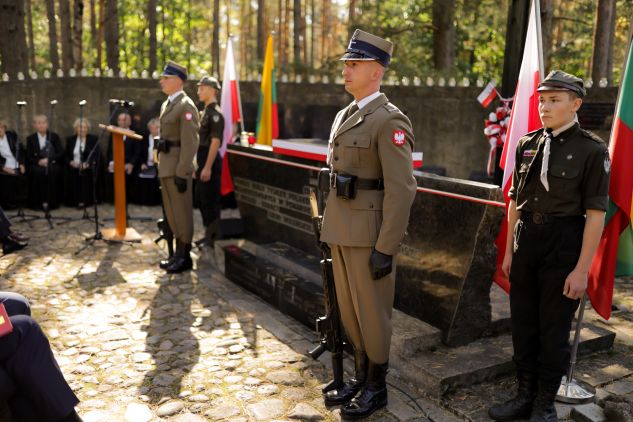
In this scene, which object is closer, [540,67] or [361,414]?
[361,414]

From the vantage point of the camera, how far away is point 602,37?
1286 centimetres

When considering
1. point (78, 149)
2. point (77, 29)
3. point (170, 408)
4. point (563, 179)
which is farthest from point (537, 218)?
point (77, 29)

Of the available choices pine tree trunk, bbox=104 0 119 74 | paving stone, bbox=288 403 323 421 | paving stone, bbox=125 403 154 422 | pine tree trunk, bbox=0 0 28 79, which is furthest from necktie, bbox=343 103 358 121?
pine tree trunk, bbox=104 0 119 74

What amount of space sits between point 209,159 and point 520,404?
484 centimetres

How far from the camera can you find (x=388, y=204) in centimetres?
343

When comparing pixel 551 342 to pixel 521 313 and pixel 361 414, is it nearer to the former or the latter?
Answer: pixel 521 313

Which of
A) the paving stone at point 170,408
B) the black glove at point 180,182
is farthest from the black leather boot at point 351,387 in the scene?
the black glove at point 180,182

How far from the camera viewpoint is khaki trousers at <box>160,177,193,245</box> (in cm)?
676

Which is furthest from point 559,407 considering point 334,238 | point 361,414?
point 334,238

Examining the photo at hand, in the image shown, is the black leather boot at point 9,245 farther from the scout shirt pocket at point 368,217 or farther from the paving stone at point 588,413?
the paving stone at point 588,413

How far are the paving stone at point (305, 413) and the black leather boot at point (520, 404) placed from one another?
1.03 metres

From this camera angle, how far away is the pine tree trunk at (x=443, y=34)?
15.1m

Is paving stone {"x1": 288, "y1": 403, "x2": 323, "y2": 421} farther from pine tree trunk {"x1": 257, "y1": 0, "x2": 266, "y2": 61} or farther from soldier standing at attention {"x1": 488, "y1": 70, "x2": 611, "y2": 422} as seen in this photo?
pine tree trunk {"x1": 257, "y1": 0, "x2": 266, "y2": 61}

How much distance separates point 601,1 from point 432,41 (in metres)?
5.83
